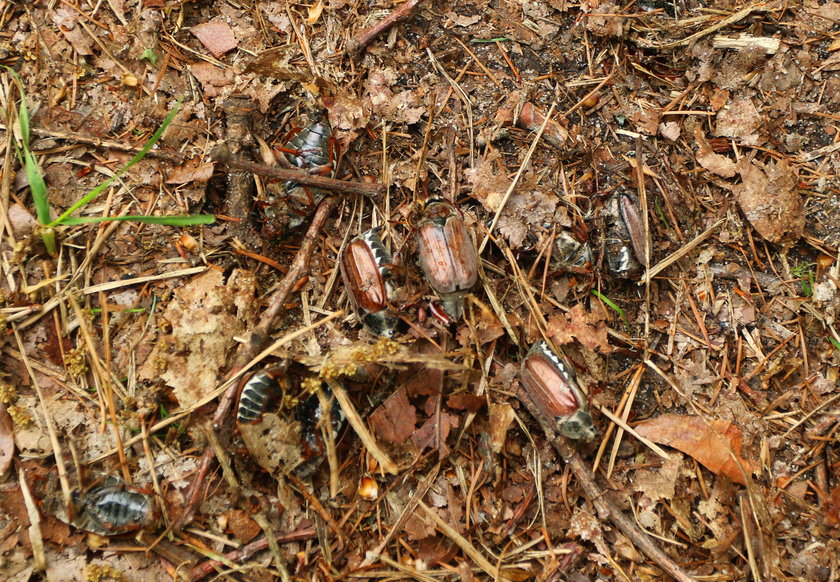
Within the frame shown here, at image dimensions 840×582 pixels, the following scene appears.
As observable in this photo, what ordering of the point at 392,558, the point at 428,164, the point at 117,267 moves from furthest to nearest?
the point at 428,164
the point at 117,267
the point at 392,558

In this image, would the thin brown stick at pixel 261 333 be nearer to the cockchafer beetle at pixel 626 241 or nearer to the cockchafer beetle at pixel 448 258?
the cockchafer beetle at pixel 448 258

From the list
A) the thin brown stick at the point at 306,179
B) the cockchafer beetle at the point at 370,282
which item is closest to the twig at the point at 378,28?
the thin brown stick at the point at 306,179

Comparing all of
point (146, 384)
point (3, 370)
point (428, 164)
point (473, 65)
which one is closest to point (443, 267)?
point (428, 164)

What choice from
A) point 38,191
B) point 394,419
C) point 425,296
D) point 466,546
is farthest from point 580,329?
point 38,191

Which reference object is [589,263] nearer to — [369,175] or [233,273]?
Answer: [369,175]

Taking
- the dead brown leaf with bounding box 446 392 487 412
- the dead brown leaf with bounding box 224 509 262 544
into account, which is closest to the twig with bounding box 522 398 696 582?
the dead brown leaf with bounding box 446 392 487 412

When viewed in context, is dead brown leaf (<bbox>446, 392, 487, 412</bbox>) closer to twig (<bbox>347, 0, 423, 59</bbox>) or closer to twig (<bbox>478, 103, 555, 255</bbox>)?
twig (<bbox>478, 103, 555, 255</bbox>)

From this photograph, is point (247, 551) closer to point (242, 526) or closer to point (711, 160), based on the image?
point (242, 526)
